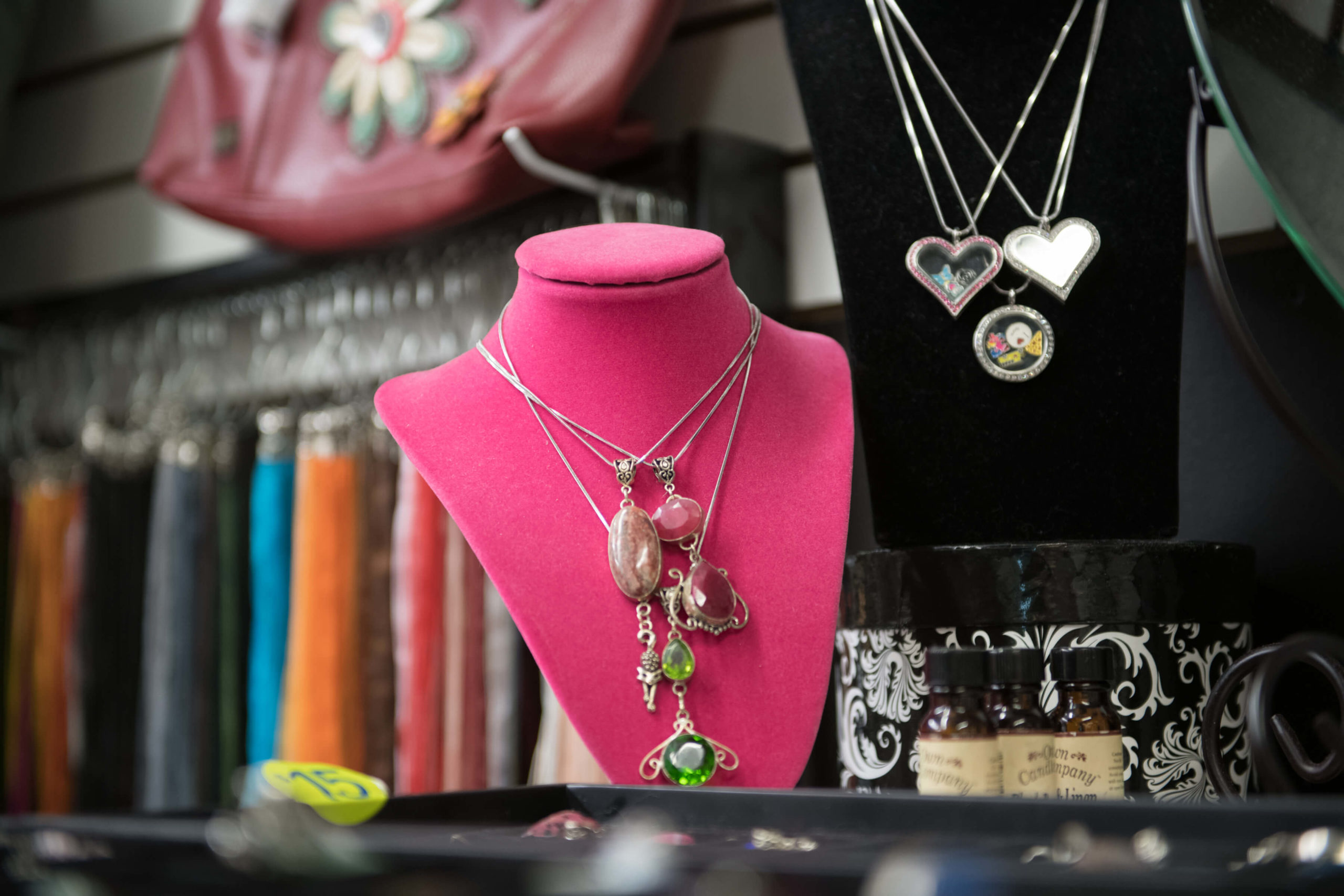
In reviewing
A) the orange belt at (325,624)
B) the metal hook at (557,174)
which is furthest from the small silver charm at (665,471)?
the orange belt at (325,624)

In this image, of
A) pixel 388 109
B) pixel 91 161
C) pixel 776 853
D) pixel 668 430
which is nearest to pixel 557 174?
pixel 388 109

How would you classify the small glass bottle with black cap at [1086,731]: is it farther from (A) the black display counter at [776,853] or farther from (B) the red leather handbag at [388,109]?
(B) the red leather handbag at [388,109]

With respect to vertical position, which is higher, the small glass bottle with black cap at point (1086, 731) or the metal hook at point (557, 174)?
the metal hook at point (557, 174)

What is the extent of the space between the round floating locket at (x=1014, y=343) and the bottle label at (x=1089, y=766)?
236 mm

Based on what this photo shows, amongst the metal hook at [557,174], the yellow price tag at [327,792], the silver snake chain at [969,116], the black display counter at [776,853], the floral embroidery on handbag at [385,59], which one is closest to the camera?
the black display counter at [776,853]

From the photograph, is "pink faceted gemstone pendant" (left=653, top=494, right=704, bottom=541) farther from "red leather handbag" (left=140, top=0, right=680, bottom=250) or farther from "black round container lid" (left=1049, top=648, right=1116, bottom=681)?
"red leather handbag" (left=140, top=0, right=680, bottom=250)

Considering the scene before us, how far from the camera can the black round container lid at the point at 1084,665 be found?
1.99 feet

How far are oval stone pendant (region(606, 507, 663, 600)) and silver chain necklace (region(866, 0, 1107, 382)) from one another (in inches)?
9.3

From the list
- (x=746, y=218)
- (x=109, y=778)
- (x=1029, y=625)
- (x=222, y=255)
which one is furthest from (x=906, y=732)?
(x=222, y=255)

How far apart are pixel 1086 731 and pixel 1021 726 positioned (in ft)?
0.11

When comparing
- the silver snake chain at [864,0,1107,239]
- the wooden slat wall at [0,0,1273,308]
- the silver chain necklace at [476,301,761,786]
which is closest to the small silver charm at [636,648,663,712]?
the silver chain necklace at [476,301,761,786]

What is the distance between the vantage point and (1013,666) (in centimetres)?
59

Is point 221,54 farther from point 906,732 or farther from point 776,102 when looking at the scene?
point 906,732

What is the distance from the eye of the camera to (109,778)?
1.46m
